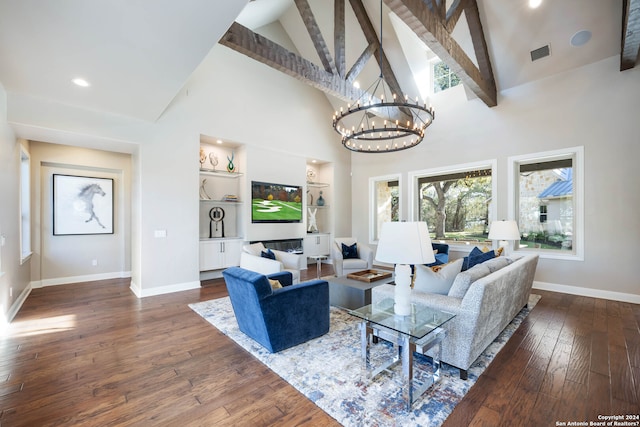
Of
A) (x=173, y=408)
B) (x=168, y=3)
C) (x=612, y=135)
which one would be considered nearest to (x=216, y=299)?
(x=173, y=408)

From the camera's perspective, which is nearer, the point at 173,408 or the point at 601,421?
the point at 601,421

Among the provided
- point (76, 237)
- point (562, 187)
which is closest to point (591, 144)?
point (562, 187)

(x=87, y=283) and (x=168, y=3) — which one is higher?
(x=168, y=3)

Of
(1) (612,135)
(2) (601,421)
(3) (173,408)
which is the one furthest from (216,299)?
(1) (612,135)

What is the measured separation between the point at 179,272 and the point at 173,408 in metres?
3.44

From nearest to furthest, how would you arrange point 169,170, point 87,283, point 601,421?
point 601,421 < point 169,170 < point 87,283

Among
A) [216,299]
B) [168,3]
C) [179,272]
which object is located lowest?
[216,299]

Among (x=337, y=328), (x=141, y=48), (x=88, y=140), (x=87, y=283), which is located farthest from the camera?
(x=87, y=283)

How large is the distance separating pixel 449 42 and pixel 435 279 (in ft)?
11.1

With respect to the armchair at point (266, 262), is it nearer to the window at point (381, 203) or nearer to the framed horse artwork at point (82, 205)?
the framed horse artwork at point (82, 205)

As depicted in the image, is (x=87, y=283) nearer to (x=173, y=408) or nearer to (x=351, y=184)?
(x=173, y=408)

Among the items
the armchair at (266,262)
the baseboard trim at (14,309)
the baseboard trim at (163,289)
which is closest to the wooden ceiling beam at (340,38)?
the armchair at (266,262)

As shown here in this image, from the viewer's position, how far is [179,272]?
5.00 m

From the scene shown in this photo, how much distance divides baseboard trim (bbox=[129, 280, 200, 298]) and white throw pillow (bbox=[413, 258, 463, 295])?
13.6 ft
